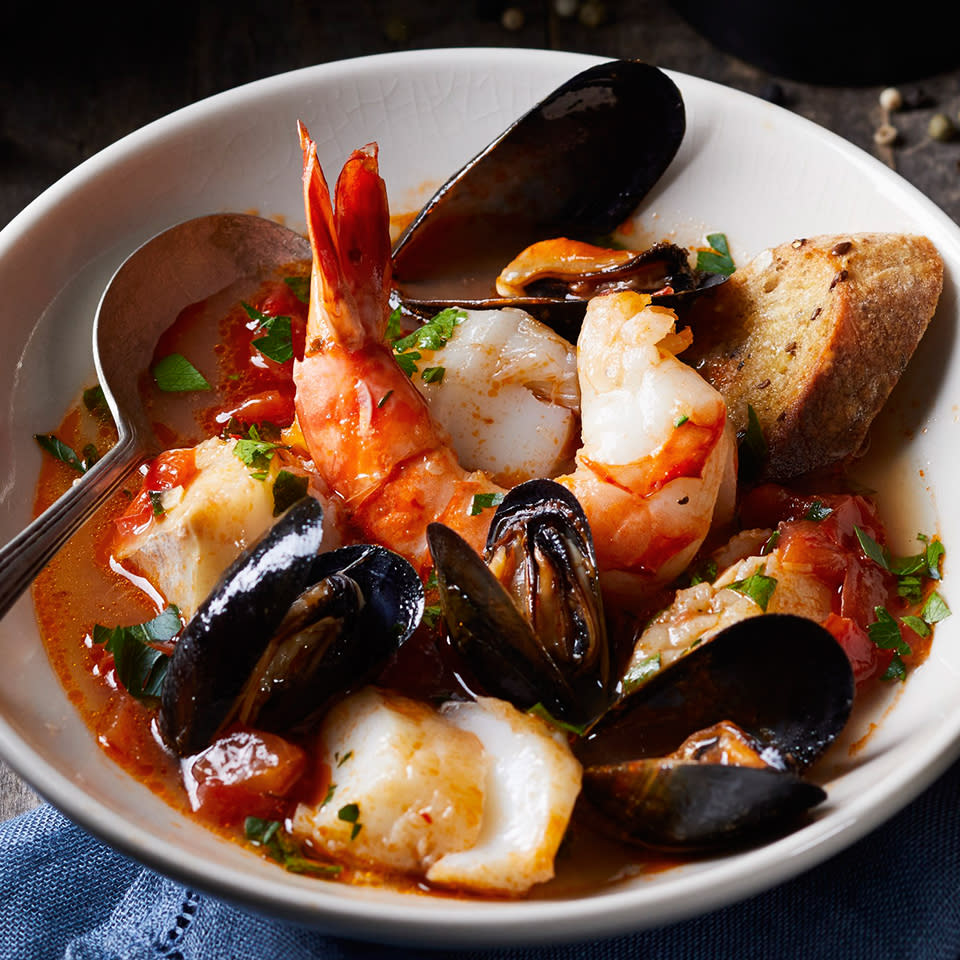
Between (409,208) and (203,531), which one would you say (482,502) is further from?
(409,208)

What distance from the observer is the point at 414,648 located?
2.42m

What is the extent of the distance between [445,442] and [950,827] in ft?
4.44

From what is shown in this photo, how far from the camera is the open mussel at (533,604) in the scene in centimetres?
212

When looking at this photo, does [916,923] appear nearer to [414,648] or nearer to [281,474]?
[414,648]

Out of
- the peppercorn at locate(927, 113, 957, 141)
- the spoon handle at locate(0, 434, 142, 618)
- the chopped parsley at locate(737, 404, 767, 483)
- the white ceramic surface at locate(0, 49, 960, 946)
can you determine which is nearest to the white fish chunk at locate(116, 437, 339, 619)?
the spoon handle at locate(0, 434, 142, 618)

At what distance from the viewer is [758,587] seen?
2277 millimetres

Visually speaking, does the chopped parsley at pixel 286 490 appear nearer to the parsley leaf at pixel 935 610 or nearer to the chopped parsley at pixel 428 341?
the chopped parsley at pixel 428 341

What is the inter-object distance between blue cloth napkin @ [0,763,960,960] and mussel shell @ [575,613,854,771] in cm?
42

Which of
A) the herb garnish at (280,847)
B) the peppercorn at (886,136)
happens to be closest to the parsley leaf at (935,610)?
the herb garnish at (280,847)

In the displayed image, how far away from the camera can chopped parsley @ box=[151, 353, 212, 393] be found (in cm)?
292

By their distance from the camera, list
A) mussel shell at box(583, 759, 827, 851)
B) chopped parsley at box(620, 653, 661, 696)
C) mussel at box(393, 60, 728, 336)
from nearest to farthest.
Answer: mussel shell at box(583, 759, 827, 851) → chopped parsley at box(620, 653, 661, 696) → mussel at box(393, 60, 728, 336)

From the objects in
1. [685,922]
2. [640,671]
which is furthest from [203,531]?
[685,922]

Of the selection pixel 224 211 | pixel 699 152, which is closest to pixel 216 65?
pixel 224 211

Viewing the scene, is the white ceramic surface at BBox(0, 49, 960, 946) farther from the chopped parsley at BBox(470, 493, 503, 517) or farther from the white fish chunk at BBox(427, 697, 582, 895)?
the chopped parsley at BBox(470, 493, 503, 517)
